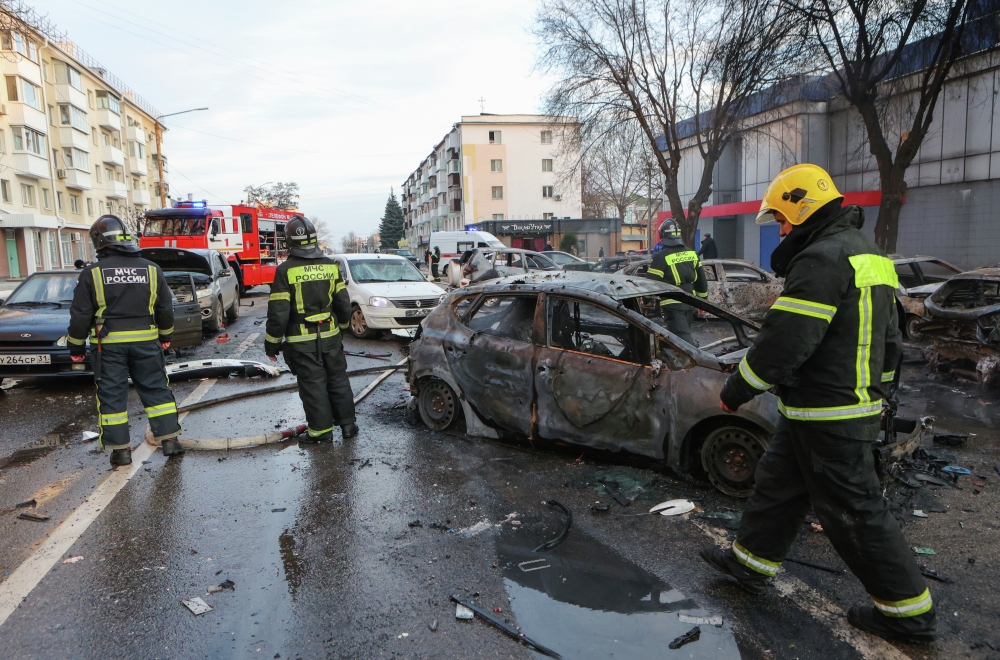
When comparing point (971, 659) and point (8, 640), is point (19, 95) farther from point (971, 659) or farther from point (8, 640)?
point (971, 659)

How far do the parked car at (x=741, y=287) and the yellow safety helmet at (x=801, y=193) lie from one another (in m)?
10.3

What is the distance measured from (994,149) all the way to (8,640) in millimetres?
25163

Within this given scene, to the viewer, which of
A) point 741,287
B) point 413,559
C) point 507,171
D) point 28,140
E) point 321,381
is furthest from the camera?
point 507,171

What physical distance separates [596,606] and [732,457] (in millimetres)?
1730

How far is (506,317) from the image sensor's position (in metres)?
5.65

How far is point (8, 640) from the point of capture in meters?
3.00

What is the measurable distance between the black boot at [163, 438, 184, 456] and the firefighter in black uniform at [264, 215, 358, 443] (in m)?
1.04

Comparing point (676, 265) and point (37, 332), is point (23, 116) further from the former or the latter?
point (676, 265)

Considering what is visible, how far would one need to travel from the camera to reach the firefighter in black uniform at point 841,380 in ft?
9.43

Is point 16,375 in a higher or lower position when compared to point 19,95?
lower

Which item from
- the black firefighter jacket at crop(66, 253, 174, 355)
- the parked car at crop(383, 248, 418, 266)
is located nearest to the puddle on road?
the black firefighter jacket at crop(66, 253, 174, 355)

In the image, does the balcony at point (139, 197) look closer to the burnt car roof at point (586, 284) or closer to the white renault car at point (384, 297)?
the white renault car at point (384, 297)

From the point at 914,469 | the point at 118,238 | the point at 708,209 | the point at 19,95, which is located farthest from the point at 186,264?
the point at 19,95

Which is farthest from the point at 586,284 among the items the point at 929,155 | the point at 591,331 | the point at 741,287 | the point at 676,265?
the point at 929,155
